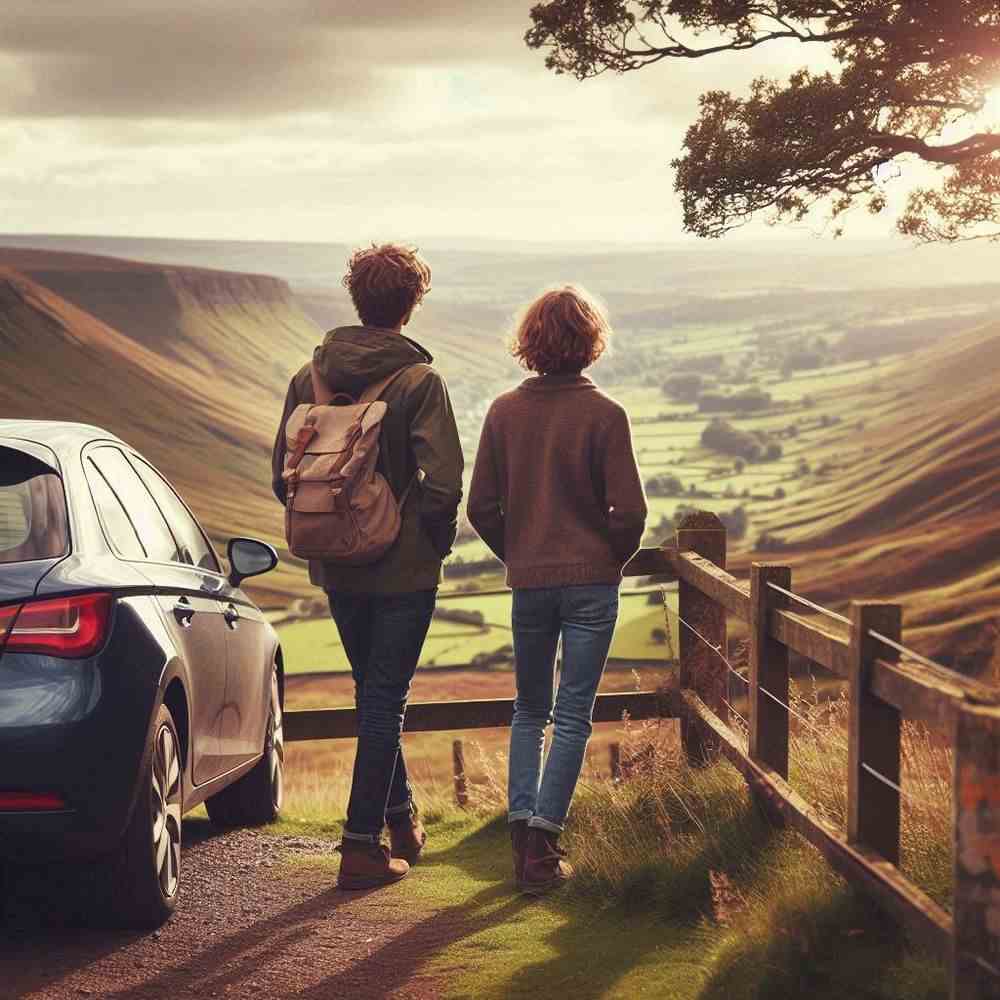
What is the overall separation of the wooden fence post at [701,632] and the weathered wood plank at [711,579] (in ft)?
0.04

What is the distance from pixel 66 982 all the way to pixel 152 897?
53 cm

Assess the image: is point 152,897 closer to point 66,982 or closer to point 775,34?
point 66,982

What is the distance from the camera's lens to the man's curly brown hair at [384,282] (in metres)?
5.41

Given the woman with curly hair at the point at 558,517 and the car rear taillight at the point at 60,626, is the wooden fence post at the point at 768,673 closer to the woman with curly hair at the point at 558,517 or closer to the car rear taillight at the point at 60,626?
the woman with curly hair at the point at 558,517

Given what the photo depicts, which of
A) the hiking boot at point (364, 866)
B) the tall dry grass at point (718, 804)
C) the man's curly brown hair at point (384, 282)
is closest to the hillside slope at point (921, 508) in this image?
the tall dry grass at point (718, 804)

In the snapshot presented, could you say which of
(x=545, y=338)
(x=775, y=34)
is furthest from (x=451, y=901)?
(x=775, y=34)

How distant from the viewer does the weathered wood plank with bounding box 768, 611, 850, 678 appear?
423 centimetres

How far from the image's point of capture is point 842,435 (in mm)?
154875

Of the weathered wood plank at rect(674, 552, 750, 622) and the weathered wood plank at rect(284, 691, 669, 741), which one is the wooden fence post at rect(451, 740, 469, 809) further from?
the weathered wood plank at rect(674, 552, 750, 622)

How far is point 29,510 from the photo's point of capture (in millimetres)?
4586

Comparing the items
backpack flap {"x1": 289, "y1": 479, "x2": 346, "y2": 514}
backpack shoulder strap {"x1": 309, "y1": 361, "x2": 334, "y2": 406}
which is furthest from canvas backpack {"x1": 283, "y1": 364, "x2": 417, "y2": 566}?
backpack shoulder strap {"x1": 309, "y1": 361, "x2": 334, "y2": 406}

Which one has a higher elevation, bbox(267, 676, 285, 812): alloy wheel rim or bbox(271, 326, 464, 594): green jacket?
bbox(271, 326, 464, 594): green jacket

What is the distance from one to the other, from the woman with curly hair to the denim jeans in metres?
0.36

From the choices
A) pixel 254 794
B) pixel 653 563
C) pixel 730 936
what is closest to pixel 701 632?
pixel 653 563
